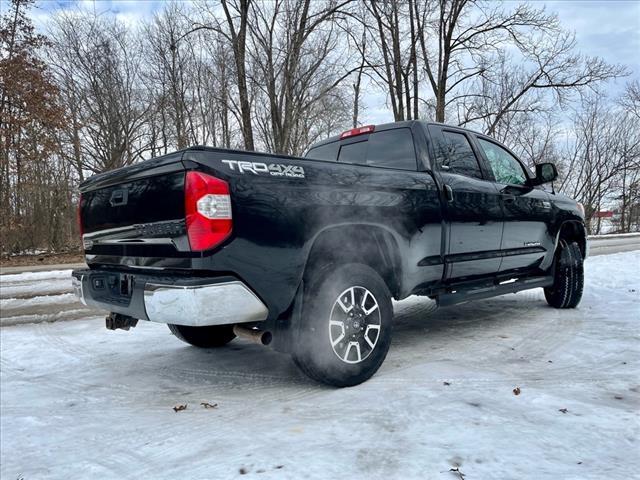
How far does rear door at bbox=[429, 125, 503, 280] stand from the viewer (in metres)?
3.89

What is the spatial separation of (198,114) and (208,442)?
20702 millimetres

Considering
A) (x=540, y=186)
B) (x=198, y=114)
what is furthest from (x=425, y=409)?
(x=198, y=114)

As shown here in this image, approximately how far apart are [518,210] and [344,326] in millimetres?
2661

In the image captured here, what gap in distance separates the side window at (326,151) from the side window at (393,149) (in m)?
0.46

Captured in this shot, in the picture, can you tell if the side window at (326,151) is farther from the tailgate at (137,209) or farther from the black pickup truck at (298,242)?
the tailgate at (137,209)

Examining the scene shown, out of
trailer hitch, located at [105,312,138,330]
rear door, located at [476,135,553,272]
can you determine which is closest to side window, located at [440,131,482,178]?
rear door, located at [476,135,553,272]

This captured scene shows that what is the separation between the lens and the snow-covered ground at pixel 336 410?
2.06 meters

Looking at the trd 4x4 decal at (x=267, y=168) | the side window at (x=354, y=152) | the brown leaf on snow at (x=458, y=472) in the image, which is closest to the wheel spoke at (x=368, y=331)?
the trd 4x4 decal at (x=267, y=168)

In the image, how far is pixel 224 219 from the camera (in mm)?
2547

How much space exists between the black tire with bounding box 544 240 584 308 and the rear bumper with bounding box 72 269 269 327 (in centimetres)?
416

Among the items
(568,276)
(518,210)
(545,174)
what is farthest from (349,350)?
(568,276)

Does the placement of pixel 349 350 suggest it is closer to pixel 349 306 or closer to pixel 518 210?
pixel 349 306

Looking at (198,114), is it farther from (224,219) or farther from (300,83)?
(224,219)

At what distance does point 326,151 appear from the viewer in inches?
193
